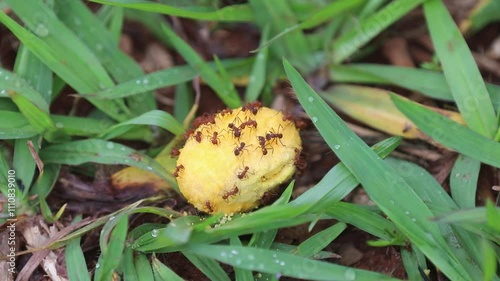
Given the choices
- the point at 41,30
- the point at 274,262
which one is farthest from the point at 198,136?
the point at 41,30

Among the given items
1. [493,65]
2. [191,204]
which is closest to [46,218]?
[191,204]

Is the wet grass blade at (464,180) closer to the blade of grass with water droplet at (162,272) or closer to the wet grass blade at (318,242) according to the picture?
the wet grass blade at (318,242)

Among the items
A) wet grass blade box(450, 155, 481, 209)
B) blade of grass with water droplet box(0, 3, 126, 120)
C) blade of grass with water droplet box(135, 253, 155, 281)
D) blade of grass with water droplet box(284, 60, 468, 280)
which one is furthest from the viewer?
blade of grass with water droplet box(0, 3, 126, 120)

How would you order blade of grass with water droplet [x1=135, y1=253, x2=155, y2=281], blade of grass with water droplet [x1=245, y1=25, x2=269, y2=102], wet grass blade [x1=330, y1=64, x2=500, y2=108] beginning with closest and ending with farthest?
blade of grass with water droplet [x1=135, y1=253, x2=155, y2=281]
wet grass blade [x1=330, y1=64, x2=500, y2=108]
blade of grass with water droplet [x1=245, y1=25, x2=269, y2=102]

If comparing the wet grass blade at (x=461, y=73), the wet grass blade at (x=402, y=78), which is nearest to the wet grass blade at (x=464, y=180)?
the wet grass blade at (x=461, y=73)

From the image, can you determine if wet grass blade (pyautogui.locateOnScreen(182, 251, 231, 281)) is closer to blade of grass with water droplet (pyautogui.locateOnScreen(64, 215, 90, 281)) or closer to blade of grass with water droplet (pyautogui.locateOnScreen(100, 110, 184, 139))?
blade of grass with water droplet (pyautogui.locateOnScreen(64, 215, 90, 281))

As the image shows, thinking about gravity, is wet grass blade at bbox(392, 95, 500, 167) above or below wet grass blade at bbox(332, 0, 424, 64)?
below

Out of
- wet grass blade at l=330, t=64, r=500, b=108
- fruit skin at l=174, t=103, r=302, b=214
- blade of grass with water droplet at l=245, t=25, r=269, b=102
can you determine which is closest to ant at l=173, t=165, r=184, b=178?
fruit skin at l=174, t=103, r=302, b=214
